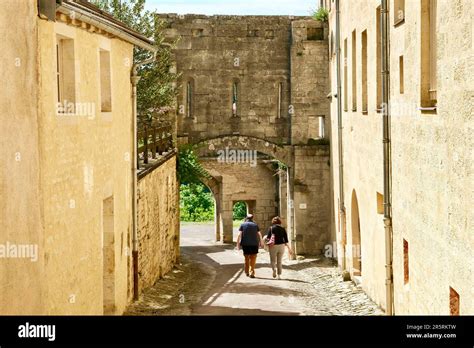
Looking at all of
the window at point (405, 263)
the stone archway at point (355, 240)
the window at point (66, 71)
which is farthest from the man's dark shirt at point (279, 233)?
the window at point (66, 71)

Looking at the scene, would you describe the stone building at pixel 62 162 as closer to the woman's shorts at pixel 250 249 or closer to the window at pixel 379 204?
the window at pixel 379 204

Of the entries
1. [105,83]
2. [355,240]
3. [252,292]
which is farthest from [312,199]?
[105,83]

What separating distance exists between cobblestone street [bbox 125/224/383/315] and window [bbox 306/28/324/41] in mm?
6129

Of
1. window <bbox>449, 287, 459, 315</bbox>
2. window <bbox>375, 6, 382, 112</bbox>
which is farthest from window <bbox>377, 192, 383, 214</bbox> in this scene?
window <bbox>449, 287, 459, 315</bbox>

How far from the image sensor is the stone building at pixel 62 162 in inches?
356

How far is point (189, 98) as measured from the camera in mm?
26250

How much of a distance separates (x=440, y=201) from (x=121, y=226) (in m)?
6.50

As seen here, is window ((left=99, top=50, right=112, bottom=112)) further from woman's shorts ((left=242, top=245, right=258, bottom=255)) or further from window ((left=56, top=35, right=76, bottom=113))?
woman's shorts ((left=242, top=245, right=258, bottom=255))

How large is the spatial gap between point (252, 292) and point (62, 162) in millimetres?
7752

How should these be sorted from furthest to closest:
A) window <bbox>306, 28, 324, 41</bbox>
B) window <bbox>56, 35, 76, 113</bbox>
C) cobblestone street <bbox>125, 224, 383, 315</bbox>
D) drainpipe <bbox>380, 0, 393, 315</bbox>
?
window <bbox>306, 28, 324, 41</bbox> < cobblestone street <bbox>125, 224, 383, 315</bbox> < drainpipe <bbox>380, 0, 393, 315</bbox> < window <bbox>56, 35, 76, 113</bbox>

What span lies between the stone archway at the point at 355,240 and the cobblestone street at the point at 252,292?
47 cm

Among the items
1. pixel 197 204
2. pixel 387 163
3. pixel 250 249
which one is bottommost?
pixel 197 204

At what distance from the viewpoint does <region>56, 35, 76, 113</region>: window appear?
11133 mm

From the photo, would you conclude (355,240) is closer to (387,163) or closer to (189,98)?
(387,163)
